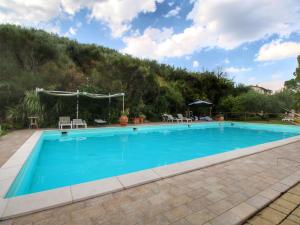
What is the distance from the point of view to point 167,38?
14.4 m

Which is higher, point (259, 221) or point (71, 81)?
point (71, 81)

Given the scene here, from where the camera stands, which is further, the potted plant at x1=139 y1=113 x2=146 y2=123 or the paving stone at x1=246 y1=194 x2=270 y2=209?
the potted plant at x1=139 y1=113 x2=146 y2=123

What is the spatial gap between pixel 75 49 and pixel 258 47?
15790 millimetres

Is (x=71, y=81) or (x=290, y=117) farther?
(x=290, y=117)

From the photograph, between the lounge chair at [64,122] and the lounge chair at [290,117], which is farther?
the lounge chair at [290,117]

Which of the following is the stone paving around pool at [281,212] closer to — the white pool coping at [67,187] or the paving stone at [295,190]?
the paving stone at [295,190]

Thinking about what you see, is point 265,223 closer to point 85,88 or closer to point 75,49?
point 85,88

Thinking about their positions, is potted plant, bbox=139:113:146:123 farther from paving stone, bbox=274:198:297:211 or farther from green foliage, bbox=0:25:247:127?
paving stone, bbox=274:198:297:211

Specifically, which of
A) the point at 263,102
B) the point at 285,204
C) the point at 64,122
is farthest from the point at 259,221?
the point at 263,102

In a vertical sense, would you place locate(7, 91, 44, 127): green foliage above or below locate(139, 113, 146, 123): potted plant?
above

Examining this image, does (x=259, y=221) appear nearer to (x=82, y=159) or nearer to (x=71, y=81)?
(x=82, y=159)

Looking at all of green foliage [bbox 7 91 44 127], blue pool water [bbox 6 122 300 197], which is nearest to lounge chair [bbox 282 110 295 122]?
blue pool water [bbox 6 122 300 197]

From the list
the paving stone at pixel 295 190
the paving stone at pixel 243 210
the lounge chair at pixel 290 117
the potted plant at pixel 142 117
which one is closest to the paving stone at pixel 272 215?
the paving stone at pixel 243 210

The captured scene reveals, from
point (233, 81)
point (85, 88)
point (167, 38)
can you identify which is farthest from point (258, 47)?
point (85, 88)
